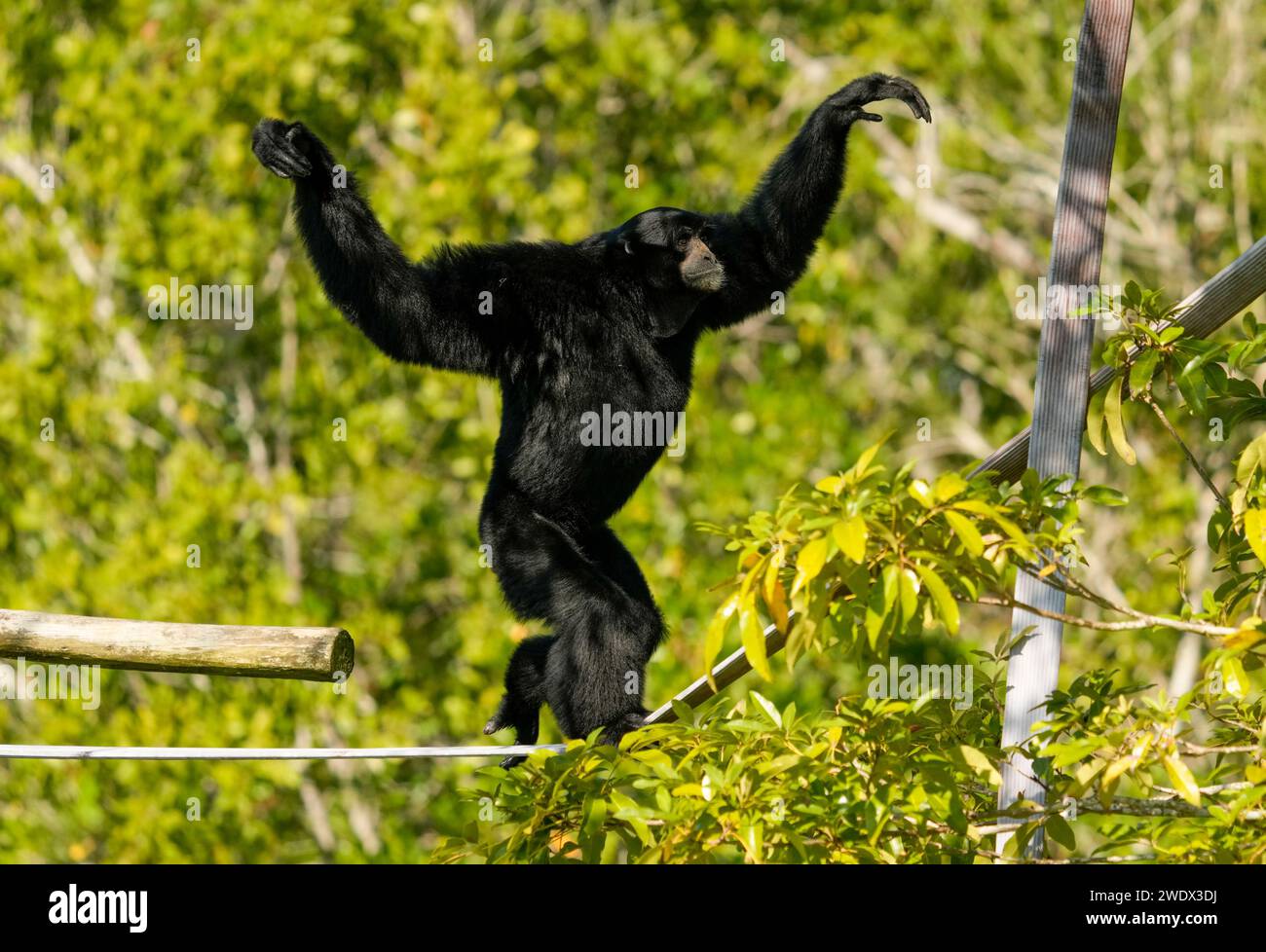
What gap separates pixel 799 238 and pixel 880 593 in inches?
103

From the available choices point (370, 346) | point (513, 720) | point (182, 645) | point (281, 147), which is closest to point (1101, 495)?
point (182, 645)

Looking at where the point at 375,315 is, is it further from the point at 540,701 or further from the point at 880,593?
the point at 880,593

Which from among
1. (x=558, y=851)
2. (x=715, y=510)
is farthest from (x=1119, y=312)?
(x=715, y=510)

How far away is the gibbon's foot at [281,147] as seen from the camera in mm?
4238

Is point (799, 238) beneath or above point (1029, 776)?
above

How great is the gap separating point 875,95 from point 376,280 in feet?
5.36

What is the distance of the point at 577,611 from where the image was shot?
15.7 ft

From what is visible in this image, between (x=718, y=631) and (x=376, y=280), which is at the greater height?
(x=376, y=280)

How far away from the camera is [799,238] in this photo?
17.3 feet

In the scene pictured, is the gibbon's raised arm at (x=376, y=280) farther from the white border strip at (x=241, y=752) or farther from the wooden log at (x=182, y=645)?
the white border strip at (x=241, y=752)

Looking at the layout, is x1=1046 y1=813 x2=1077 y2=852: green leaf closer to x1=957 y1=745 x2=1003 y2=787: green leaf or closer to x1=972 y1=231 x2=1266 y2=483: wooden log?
x1=957 y1=745 x2=1003 y2=787: green leaf

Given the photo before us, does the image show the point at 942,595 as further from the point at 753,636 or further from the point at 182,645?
the point at 182,645

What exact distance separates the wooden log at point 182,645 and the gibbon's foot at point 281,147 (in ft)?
4.40

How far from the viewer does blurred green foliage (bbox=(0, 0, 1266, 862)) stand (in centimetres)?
900
